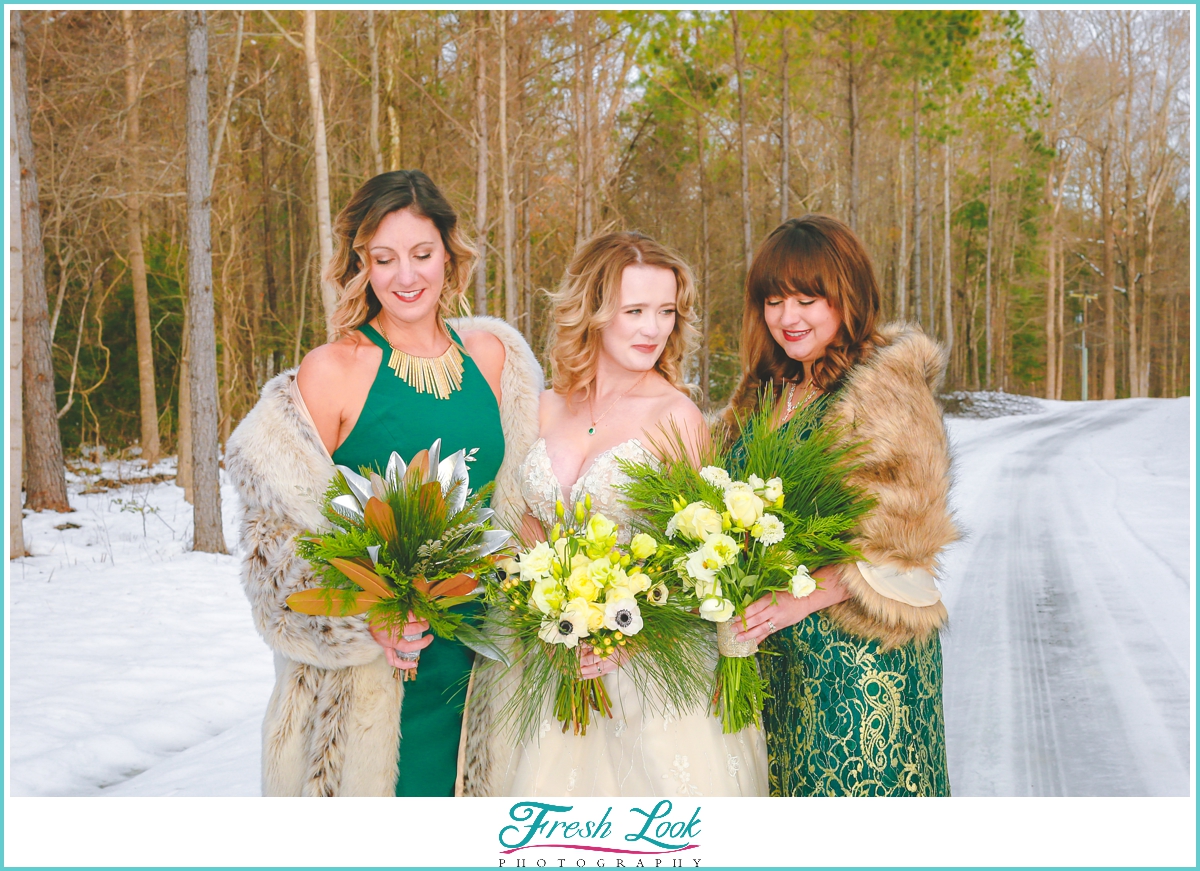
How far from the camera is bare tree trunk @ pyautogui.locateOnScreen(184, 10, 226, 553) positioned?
6.29m

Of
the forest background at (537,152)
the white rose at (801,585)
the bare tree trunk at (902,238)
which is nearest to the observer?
the white rose at (801,585)

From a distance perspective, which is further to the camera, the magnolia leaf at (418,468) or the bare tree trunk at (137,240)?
the bare tree trunk at (137,240)

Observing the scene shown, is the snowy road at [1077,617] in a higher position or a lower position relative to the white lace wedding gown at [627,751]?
lower

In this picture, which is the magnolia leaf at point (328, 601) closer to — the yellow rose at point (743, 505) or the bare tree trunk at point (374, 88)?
the yellow rose at point (743, 505)

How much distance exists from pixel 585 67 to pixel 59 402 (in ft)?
25.7

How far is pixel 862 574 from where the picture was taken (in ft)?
6.53

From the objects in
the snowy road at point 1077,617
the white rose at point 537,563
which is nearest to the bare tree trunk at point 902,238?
the snowy road at point 1077,617

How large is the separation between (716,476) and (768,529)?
0.17 meters

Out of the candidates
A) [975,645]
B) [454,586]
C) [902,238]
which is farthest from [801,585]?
[902,238]

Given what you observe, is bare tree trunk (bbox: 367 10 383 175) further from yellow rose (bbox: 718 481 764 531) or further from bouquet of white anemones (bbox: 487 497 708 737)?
yellow rose (bbox: 718 481 764 531)

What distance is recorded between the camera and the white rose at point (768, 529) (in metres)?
1.79

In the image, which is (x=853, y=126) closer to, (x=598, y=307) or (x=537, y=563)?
(x=598, y=307)

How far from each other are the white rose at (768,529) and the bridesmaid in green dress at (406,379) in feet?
2.77

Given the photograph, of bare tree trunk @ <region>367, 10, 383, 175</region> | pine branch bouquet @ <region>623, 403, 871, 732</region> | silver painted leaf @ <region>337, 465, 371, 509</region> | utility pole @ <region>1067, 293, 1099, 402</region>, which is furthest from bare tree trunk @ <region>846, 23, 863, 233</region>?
silver painted leaf @ <region>337, 465, 371, 509</region>
